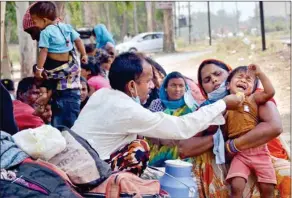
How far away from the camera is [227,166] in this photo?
139 inches

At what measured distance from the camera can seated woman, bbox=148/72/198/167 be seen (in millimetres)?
3670

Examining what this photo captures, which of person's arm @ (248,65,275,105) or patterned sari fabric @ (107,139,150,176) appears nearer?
patterned sari fabric @ (107,139,150,176)

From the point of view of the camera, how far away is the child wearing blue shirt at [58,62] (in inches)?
179

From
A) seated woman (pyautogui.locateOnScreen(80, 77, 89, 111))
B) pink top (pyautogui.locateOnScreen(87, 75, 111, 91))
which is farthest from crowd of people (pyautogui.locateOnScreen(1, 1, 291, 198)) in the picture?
pink top (pyautogui.locateOnScreen(87, 75, 111, 91))

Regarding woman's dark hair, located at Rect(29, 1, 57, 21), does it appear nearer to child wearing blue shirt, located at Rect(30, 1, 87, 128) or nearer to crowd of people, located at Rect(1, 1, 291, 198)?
child wearing blue shirt, located at Rect(30, 1, 87, 128)

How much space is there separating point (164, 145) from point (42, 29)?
165cm

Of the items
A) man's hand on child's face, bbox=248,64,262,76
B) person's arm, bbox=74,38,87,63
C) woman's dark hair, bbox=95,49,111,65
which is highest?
person's arm, bbox=74,38,87,63

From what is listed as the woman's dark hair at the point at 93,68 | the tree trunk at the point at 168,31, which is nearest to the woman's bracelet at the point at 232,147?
the woman's dark hair at the point at 93,68

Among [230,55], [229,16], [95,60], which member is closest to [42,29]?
[95,60]

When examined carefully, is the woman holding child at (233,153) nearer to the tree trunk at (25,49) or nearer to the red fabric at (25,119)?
the red fabric at (25,119)

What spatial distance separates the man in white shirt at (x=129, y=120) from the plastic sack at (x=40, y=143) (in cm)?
49

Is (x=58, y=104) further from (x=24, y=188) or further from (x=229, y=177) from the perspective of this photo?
(x=24, y=188)

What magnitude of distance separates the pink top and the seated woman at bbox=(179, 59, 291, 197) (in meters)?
2.05

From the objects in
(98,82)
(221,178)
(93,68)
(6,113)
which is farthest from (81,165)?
(93,68)
